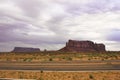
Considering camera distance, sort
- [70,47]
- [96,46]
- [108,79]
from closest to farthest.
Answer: [108,79] → [70,47] → [96,46]

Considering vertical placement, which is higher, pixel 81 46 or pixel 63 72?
pixel 81 46

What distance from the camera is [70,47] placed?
17838 cm

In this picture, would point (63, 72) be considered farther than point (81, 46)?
No

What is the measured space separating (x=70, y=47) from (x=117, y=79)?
15756cm

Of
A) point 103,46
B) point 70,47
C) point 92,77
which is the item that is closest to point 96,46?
point 103,46

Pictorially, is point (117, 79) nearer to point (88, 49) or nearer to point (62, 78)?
point (62, 78)

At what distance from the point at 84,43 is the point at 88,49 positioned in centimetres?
757

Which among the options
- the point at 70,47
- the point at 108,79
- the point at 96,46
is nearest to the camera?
the point at 108,79

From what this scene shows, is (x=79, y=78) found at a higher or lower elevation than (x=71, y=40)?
lower

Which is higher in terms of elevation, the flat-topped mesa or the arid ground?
the flat-topped mesa

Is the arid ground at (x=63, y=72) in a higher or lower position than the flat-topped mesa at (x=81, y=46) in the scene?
lower

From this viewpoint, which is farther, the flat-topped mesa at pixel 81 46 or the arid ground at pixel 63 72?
the flat-topped mesa at pixel 81 46

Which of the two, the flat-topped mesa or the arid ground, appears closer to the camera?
the arid ground

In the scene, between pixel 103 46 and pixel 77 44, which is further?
pixel 103 46
